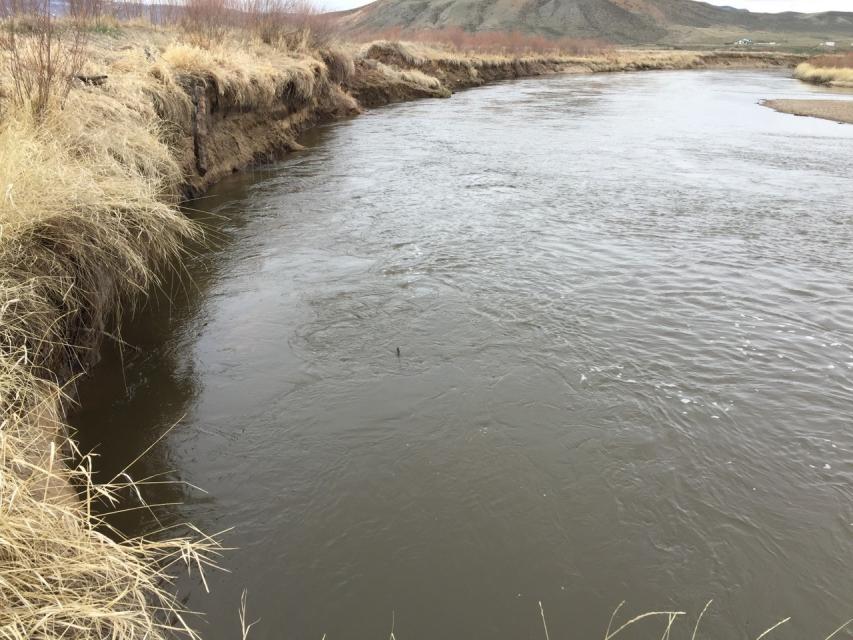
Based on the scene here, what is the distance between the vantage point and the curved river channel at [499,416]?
2.85 m

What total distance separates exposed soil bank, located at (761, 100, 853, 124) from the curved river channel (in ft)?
50.9

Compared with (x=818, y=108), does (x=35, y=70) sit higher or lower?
lower

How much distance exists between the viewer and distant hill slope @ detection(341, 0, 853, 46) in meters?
131

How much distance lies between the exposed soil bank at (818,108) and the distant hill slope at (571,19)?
112 metres

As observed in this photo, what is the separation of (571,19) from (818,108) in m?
133

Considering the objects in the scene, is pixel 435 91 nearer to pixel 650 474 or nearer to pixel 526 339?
pixel 526 339

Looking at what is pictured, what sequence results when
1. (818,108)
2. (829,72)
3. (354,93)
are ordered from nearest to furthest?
(354,93) < (818,108) < (829,72)

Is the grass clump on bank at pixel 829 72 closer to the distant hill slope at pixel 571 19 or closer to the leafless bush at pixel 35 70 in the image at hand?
the leafless bush at pixel 35 70

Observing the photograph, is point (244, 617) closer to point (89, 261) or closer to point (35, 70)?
point (89, 261)

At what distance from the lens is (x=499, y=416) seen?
4.14 metres

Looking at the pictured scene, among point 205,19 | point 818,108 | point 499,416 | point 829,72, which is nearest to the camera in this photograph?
point 499,416

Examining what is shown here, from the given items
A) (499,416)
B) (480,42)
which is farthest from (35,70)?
(480,42)

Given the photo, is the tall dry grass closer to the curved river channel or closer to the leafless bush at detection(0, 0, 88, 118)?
the leafless bush at detection(0, 0, 88, 118)

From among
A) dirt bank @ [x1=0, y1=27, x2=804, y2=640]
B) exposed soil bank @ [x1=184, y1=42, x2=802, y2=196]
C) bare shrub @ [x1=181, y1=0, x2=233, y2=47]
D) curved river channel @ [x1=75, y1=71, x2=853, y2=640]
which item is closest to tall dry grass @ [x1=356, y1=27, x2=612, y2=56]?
exposed soil bank @ [x1=184, y1=42, x2=802, y2=196]
